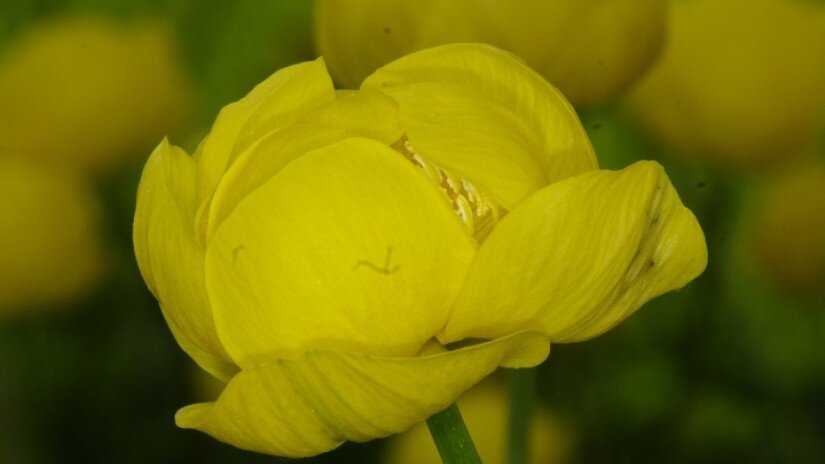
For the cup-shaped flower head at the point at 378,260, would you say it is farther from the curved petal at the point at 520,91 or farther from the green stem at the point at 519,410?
the green stem at the point at 519,410

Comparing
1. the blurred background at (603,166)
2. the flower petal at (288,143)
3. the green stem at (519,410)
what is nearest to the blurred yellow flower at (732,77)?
the blurred background at (603,166)

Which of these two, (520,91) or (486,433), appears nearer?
(520,91)

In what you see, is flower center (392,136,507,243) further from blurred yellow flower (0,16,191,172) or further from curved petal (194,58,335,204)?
blurred yellow flower (0,16,191,172)

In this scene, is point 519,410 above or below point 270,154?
below

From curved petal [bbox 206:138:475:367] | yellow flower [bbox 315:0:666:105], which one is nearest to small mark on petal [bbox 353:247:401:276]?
curved petal [bbox 206:138:475:367]

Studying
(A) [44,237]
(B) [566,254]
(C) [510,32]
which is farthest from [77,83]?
(B) [566,254]

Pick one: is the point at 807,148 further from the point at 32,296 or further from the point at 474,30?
the point at 32,296

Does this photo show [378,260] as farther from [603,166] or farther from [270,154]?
[603,166]
